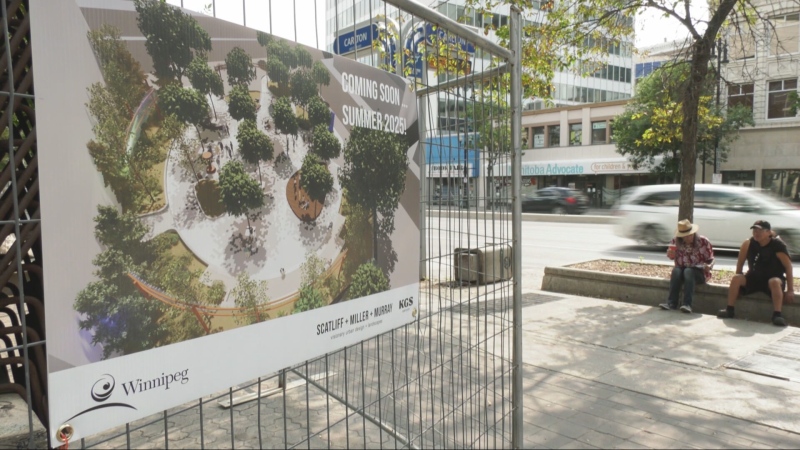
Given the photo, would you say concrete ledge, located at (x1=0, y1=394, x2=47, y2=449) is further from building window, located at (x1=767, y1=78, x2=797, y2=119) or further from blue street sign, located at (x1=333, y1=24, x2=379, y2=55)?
building window, located at (x1=767, y1=78, x2=797, y2=119)

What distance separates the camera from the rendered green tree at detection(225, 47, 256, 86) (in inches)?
67.5

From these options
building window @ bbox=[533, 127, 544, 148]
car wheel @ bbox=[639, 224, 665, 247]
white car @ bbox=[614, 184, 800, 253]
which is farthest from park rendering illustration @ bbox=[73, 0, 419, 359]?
building window @ bbox=[533, 127, 544, 148]

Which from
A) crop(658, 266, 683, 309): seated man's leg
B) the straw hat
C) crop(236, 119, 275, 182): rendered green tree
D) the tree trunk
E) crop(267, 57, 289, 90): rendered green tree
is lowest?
crop(658, 266, 683, 309): seated man's leg

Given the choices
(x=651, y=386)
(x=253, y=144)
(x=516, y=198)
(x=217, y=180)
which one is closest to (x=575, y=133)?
(x=651, y=386)

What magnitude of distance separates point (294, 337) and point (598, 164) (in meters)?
38.7

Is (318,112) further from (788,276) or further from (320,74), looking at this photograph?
(788,276)

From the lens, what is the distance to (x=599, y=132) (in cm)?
3975

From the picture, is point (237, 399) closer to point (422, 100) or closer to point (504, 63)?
point (422, 100)

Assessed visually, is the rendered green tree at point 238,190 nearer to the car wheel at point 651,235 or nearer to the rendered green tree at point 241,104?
the rendered green tree at point 241,104

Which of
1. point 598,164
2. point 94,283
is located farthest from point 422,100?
point 598,164

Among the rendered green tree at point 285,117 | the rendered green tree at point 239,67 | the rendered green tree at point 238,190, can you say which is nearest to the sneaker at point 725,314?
the rendered green tree at point 285,117

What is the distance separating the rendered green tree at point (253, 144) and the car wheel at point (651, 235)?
14.4 m

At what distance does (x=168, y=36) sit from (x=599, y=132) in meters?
41.2

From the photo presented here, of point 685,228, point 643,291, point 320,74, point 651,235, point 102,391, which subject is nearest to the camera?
point 102,391
